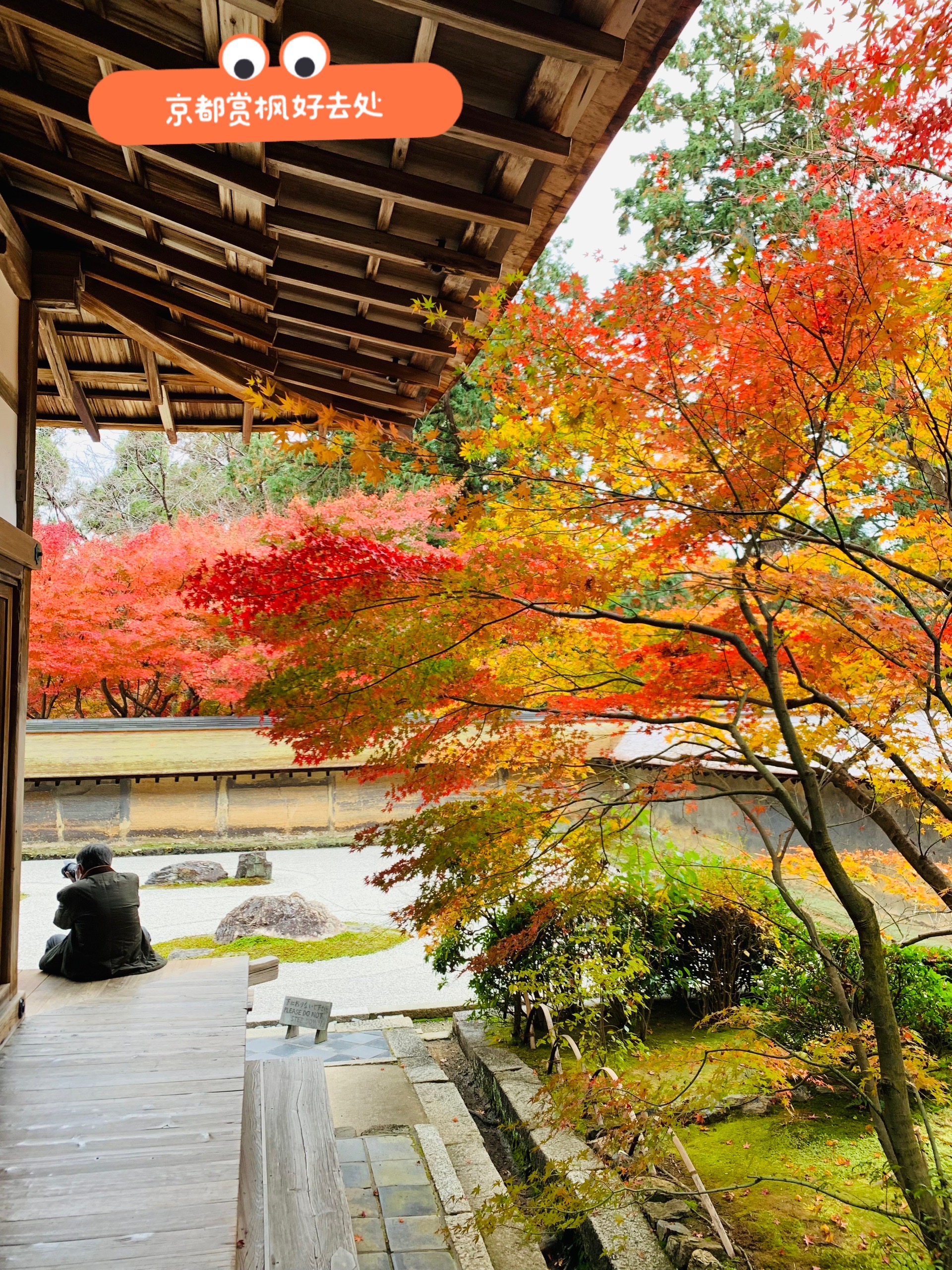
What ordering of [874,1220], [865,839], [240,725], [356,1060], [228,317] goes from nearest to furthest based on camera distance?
[228,317], [874,1220], [356,1060], [865,839], [240,725]

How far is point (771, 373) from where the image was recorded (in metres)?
3.68

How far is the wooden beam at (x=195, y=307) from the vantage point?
399 centimetres

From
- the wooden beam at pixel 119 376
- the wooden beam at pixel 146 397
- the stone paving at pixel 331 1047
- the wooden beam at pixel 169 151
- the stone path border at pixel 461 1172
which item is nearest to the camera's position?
the wooden beam at pixel 169 151

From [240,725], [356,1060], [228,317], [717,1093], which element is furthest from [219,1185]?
[240,725]

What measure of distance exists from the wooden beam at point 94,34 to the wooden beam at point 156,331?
209 centimetres

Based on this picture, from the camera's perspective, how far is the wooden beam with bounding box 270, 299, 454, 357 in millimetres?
3703

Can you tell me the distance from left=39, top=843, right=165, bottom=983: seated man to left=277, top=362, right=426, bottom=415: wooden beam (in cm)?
303

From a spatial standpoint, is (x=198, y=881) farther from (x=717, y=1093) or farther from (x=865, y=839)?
(x=717, y=1093)

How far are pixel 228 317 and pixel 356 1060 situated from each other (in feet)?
19.0

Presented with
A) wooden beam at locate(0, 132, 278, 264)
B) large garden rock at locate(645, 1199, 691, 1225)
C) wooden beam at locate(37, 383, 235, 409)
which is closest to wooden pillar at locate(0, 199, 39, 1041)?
wooden beam at locate(0, 132, 278, 264)

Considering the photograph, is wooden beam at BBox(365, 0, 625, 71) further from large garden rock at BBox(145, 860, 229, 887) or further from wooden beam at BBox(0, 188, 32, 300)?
large garden rock at BBox(145, 860, 229, 887)

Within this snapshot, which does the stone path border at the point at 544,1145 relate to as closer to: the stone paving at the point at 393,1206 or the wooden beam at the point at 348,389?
the stone paving at the point at 393,1206

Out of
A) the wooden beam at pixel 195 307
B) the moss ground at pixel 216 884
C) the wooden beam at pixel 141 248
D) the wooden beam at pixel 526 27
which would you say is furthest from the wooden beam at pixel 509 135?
the moss ground at pixel 216 884

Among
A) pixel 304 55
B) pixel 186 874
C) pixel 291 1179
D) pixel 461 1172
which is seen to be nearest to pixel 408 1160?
pixel 461 1172
